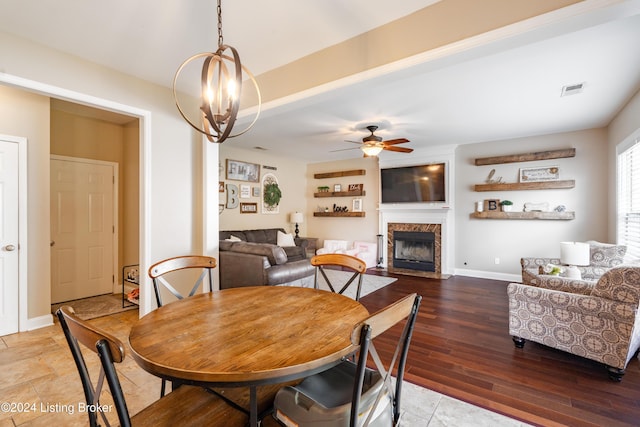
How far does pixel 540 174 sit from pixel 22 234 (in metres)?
7.47

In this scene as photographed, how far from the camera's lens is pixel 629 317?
2.22 metres

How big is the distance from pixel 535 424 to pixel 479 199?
187 inches

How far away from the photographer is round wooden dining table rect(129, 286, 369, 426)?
3.33ft

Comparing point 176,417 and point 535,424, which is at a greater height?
point 176,417

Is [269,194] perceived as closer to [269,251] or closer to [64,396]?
[269,251]

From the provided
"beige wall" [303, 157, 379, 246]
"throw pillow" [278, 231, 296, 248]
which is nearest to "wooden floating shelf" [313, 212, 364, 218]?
"beige wall" [303, 157, 379, 246]

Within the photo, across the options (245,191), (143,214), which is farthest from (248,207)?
(143,214)

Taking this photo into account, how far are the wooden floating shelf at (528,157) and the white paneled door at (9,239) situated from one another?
22.6 feet

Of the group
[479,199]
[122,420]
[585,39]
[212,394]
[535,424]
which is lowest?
[535,424]

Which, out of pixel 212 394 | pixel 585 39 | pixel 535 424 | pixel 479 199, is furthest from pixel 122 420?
pixel 479 199

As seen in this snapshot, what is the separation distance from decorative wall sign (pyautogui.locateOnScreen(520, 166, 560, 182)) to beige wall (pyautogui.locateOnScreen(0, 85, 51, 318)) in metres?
7.13

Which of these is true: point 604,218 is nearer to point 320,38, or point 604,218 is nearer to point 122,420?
point 320,38

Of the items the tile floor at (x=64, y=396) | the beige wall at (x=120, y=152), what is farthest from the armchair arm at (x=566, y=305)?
the beige wall at (x=120, y=152)

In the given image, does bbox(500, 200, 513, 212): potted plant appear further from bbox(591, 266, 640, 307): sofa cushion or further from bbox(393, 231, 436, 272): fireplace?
bbox(591, 266, 640, 307): sofa cushion
